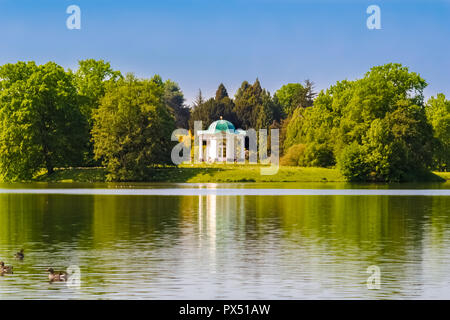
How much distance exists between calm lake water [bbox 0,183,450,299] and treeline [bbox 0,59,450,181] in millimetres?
55929

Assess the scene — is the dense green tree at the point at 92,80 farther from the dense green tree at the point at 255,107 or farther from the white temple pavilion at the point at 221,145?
the dense green tree at the point at 255,107

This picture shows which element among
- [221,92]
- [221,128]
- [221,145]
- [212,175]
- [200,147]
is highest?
[221,92]

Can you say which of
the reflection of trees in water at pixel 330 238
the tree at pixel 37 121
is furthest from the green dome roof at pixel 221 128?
the reflection of trees in water at pixel 330 238

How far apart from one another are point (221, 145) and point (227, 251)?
116454 mm

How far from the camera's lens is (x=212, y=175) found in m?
111

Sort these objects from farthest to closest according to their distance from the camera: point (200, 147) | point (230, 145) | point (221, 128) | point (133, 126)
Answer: point (221, 128)
point (230, 145)
point (200, 147)
point (133, 126)

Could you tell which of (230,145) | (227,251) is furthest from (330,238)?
(230,145)

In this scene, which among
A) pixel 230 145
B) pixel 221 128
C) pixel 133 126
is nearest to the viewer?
pixel 133 126

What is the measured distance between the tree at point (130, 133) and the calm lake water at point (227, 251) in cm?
5663

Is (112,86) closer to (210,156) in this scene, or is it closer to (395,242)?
(210,156)

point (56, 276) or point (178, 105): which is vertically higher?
point (178, 105)

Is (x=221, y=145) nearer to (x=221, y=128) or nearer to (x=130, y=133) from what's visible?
(x=221, y=128)

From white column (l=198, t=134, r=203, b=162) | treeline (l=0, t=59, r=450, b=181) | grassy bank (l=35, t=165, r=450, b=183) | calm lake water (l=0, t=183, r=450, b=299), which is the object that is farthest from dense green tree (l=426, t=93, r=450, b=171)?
calm lake water (l=0, t=183, r=450, b=299)

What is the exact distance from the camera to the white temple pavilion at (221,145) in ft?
472
